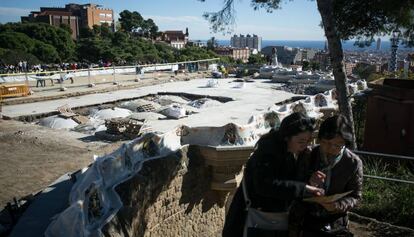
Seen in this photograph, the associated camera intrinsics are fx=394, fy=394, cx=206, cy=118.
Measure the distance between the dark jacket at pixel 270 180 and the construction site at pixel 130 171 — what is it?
7.09 feet

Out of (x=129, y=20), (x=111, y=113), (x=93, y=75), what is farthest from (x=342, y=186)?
(x=129, y=20)

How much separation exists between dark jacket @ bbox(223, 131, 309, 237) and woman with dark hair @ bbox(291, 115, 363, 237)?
0.54 ft

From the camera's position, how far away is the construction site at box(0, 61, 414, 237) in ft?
16.6

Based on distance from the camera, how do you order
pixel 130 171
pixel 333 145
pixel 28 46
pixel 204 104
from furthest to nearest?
1. pixel 28 46
2. pixel 204 104
3. pixel 130 171
4. pixel 333 145

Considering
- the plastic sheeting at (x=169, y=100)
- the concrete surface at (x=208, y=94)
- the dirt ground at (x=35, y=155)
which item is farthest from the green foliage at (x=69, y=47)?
the dirt ground at (x=35, y=155)

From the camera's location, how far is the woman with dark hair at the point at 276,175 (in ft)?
9.13

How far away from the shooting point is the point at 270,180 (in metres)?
2.77

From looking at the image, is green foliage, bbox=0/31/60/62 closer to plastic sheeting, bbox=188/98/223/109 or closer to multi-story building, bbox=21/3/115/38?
multi-story building, bbox=21/3/115/38

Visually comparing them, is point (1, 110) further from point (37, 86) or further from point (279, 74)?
point (279, 74)

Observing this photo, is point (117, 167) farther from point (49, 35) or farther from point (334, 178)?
point (49, 35)

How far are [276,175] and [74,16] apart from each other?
113936 millimetres

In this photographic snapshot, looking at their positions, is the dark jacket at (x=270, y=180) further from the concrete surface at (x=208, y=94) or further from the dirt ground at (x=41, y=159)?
the concrete surface at (x=208, y=94)

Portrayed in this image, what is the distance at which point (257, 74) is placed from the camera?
1219 inches

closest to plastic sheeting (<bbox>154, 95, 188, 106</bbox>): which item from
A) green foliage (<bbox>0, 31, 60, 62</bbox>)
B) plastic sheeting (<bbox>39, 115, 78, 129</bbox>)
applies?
plastic sheeting (<bbox>39, 115, 78, 129</bbox>)
